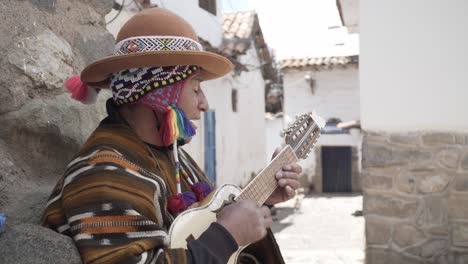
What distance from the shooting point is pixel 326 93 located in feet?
51.7

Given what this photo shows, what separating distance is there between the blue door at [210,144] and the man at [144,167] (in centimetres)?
681

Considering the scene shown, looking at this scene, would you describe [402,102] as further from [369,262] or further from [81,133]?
[81,133]

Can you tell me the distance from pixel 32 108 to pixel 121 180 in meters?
0.50

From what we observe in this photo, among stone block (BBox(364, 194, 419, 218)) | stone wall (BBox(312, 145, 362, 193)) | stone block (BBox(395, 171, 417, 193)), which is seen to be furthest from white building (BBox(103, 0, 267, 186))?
stone block (BBox(395, 171, 417, 193))

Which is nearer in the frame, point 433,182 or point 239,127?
point 433,182

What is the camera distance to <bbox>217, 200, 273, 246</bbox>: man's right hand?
4.46ft

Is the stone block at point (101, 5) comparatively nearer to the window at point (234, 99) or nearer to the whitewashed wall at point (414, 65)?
the whitewashed wall at point (414, 65)

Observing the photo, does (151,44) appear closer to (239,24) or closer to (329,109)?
(239,24)

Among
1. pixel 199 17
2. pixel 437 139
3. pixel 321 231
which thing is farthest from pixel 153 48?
pixel 321 231

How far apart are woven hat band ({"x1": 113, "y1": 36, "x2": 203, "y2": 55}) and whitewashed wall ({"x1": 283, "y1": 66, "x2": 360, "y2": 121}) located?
14.3 m

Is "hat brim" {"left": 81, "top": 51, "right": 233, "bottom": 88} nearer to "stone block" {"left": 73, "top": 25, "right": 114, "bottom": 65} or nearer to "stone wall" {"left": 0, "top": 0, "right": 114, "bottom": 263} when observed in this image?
"stone wall" {"left": 0, "top": 0, "right": 114, "bottom": 263}

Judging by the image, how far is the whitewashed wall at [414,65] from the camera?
4.07 m

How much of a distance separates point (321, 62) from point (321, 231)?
7.82 m

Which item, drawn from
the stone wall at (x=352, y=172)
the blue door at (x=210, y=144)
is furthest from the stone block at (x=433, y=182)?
the stone wall at (x=352, y=172)
